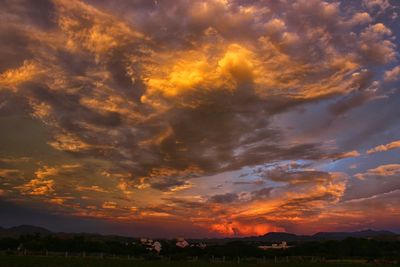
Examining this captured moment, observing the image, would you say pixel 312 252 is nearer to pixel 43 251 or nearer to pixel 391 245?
pixel 391 245

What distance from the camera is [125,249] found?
15150 cm

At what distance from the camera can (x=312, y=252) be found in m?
153

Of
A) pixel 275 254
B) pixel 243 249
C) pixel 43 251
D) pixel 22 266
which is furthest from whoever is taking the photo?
pixel 243 249

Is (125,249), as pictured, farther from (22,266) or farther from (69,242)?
(22,266)

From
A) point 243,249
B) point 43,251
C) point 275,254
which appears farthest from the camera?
point 243,249

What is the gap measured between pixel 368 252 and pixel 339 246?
14247 millimetres

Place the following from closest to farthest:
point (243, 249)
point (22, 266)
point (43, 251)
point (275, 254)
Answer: point (22, 266) < point (43, 251) < point (275, 254) < point (243, 249)

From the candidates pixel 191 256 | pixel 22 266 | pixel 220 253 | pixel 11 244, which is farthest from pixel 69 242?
pixel 22 266

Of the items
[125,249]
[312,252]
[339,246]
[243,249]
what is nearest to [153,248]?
[125,249]

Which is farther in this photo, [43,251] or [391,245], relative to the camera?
[391,245]

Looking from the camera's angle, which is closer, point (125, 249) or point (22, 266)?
point (22, 266)

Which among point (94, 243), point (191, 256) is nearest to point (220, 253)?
point (191, 256)

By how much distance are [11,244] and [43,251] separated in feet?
53.6

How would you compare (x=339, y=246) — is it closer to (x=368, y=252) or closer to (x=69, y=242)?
(x=368, y=252)
